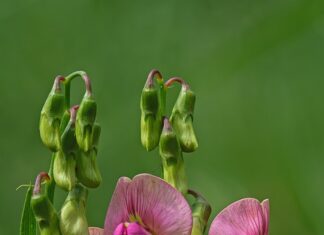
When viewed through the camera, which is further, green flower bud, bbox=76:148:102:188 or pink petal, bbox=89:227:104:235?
pink petal, bbox=89:227:104:235

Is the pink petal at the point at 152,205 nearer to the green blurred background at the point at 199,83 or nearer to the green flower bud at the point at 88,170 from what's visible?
the green flower bud at the point at 88,170

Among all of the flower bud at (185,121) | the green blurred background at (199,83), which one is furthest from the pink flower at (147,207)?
the green blurred background at (199,83)

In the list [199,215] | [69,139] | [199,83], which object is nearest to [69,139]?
[69,139]

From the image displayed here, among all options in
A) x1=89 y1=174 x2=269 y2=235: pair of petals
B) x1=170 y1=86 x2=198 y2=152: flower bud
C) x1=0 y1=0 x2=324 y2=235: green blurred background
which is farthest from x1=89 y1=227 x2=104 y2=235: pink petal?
x1=0 y1=0 x2=324 y2=235: green blurred background

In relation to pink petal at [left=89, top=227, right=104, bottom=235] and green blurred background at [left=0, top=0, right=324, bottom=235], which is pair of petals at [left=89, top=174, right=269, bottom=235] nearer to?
pink petal at [left=89, top=227, right=104, bottom=235]

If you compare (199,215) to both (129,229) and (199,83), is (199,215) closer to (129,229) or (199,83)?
(129,229)

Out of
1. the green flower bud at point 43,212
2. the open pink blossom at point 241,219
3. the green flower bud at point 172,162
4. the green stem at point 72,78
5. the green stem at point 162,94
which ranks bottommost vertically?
the open pink blossom at point 241,219
